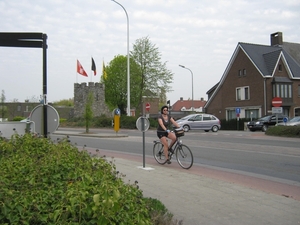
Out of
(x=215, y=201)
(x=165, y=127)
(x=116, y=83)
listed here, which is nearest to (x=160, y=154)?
(x=165, y=127)

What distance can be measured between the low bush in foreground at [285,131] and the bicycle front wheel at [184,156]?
15531 mm

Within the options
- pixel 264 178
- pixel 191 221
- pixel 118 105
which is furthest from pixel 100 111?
pixel 191 221

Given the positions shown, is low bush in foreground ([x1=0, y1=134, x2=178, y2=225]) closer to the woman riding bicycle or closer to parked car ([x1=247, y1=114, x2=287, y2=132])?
the woman riding bicycle

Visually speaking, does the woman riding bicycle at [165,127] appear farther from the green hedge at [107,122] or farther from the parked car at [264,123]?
the green hedge at [107,122]

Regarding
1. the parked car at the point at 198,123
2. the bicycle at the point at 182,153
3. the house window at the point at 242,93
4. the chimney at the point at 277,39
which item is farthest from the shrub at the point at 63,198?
the chimney at the point at 277,39

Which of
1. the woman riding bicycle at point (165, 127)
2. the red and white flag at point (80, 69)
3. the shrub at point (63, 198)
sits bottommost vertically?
the shrub at point (63, 198)

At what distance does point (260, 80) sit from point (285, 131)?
2283 cm

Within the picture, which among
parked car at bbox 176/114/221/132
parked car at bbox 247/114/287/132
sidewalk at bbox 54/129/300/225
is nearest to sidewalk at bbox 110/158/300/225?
sidewalk at bbox 54/129/300/225

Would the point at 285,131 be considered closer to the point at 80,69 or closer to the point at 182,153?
the point at 182,153

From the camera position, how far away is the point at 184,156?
1041cm

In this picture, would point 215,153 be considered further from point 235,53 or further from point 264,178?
point 235,53

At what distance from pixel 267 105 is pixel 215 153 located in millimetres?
32900

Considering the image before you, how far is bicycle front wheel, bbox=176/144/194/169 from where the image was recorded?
1025cm

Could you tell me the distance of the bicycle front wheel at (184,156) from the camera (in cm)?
1025
